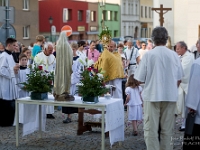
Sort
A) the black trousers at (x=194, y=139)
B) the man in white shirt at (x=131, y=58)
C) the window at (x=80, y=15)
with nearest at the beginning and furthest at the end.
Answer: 1. the black trousers at (x=194, y=139)
2. the man in white shirt at (x=131, y=58)
3. the window at (x=80, y=15)

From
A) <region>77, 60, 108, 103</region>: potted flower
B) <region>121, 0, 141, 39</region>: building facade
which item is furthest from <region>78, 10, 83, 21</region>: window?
<region>77, 60, 108, 103</region>: potted flower

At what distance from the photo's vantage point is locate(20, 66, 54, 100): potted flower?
946 centimetres

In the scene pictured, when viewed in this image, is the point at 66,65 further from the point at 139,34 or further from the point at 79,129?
the point at 139,34

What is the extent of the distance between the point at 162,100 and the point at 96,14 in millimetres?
62991

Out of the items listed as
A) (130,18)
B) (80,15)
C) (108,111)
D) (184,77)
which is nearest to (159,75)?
(108,111)

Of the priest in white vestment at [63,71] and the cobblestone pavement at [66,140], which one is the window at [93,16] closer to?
the cobblestone pavement at [66,140]

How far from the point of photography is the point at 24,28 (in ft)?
176

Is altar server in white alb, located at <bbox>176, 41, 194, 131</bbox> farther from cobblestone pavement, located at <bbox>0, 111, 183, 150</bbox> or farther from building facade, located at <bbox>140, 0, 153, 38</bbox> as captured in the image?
building facade, located at <bbox>140, 0, 153, 38</bbox>

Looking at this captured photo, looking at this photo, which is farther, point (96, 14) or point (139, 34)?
point (139, 34)

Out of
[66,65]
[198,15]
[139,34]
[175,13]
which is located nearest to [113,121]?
[66,65]

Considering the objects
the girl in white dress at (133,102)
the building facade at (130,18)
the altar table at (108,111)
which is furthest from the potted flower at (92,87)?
the building facade at (130,18)

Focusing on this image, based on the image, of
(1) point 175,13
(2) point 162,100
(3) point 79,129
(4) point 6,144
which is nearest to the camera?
(2) point 162,100

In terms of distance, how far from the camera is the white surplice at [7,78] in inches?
476

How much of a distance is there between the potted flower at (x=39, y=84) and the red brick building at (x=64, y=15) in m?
49.1
